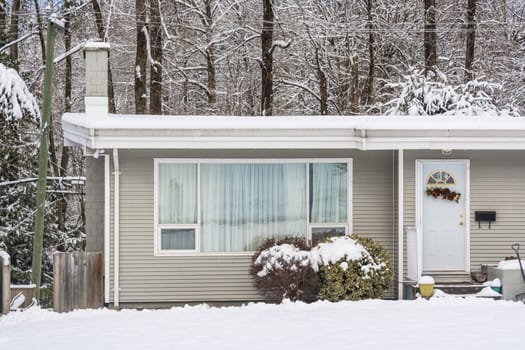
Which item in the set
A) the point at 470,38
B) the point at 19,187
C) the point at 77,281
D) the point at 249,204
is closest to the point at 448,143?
the point at 249,204

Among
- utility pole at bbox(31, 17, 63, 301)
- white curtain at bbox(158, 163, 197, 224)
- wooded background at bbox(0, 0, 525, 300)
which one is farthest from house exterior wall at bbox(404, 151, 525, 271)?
wooded background at bbox(0, 0, 525, 300)

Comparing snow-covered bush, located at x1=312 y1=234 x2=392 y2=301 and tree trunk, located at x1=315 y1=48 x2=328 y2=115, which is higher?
tree trunk, located at x1=315 y1=48 x2=328 y2=115

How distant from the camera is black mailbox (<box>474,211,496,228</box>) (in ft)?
42.4

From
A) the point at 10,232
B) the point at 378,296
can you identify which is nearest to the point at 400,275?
the point at 378,296

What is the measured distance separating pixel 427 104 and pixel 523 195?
25.9 feet

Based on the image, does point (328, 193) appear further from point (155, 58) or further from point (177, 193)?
point (155, 58)

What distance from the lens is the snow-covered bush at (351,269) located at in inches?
475

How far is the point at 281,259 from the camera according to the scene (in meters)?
12.0

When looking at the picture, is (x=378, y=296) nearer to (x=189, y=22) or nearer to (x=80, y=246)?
(x=80, y=246)

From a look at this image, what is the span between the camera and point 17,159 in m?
20.3

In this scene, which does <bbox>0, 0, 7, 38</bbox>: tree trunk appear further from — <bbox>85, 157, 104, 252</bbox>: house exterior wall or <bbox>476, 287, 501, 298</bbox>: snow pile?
<bbox>476, 287, 501, 298</bbox>: snow pile

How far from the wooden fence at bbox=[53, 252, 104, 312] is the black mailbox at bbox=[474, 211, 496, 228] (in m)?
5.99

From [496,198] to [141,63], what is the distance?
13723mm

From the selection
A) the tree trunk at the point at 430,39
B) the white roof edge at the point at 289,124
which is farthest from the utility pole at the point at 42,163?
the tree trunk at the point at 430,39
